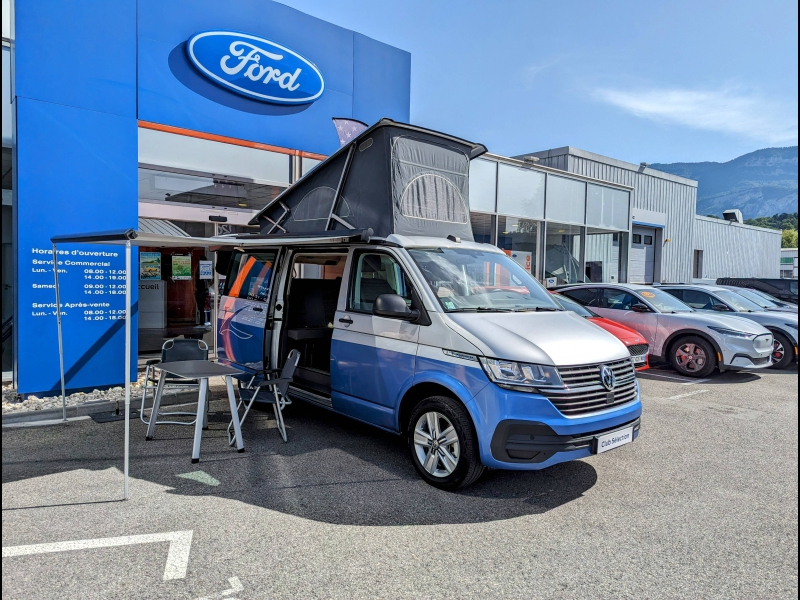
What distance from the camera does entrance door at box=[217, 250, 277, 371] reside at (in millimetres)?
6379

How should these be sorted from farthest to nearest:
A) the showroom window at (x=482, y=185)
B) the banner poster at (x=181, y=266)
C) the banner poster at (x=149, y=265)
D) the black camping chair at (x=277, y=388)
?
the showroom window at (x=482, y=185) → the banner poster at (x=181, y=266) → the banner poster at (x=149, y=265) → the black camping chair at (x=277, y=388)

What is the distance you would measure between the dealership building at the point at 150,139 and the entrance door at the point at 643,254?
12.6 meters

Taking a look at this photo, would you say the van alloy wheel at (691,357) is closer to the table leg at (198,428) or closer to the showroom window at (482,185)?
the showroom window at (482,185)

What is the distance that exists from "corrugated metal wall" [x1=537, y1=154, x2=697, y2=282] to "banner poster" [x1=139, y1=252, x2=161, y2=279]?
50.8 ft

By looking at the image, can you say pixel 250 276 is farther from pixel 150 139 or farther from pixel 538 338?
pixel 538 338

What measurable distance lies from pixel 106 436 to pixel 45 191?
3.15 m

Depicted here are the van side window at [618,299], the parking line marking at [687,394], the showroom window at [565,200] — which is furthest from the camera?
the showroom window at [565,200]

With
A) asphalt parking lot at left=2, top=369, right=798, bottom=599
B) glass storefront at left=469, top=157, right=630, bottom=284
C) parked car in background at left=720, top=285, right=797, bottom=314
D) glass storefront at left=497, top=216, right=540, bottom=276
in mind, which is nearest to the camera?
asphalt parking lot at left=2, top=369, right=798, bottom=599

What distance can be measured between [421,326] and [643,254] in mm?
22610

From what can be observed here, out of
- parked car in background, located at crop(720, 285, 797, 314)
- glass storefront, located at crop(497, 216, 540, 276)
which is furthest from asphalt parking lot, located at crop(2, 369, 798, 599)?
glass storefront, located at crop(497, 216, 540, 276)

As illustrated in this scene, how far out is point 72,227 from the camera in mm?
6953

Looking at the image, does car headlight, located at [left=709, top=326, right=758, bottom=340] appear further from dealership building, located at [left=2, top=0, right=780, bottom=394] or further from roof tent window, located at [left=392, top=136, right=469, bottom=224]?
dealership building, located at [left=2, top=0, right=780, bottom=394]

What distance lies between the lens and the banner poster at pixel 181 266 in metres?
10.5

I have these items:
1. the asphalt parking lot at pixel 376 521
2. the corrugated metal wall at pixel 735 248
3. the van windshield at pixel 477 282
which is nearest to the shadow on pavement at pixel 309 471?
the asphalt parking lot at pixel 376 521
